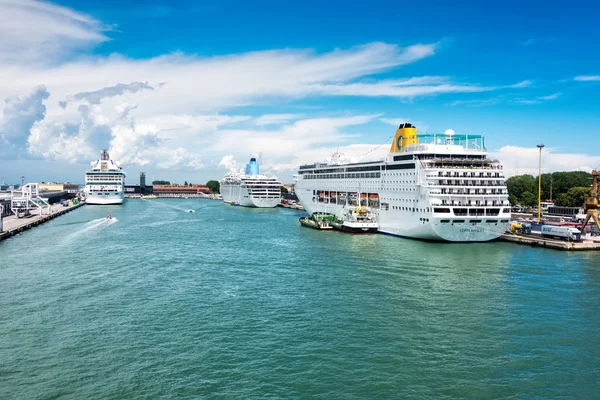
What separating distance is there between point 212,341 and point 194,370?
2747 mm

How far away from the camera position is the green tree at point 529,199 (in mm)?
93594

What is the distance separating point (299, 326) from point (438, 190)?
2761 cm

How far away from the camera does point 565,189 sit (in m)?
103

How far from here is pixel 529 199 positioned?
93.6m

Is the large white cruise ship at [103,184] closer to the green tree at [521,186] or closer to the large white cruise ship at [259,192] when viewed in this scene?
the large white cruise ship at [259,192]

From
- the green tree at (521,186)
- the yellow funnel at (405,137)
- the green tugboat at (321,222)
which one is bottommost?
the green tugboat at (321,222)

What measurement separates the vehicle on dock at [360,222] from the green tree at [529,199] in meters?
50.5

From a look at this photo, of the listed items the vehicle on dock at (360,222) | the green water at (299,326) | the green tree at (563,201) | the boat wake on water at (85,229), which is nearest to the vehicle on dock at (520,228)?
the green water at (299,326)

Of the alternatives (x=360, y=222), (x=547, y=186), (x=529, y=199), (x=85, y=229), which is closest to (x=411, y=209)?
(x=360, y=222)

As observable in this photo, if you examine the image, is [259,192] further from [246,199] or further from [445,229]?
[445,229]

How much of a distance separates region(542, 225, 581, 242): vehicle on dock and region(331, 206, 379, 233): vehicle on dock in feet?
59.4

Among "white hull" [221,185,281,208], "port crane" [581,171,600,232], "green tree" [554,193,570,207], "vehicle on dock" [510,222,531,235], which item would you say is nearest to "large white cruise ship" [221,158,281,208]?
"white hull" [221,185,281,208]

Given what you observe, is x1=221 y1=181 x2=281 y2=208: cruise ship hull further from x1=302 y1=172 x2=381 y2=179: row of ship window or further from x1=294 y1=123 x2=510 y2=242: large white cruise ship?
x1=294 y1=123 x2=510 y2=242: large white cruise ship

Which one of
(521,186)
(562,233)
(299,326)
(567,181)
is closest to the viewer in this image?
(299,326)
